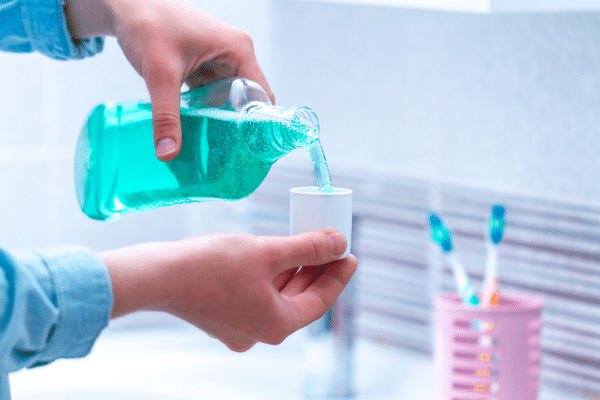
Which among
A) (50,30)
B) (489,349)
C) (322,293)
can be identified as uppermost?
(50,30)

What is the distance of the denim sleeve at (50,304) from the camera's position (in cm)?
42

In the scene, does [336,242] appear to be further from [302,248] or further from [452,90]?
[452,90]

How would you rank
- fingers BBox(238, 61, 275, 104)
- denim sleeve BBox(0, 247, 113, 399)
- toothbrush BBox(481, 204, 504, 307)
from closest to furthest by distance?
denim sleeve BBox(0, 247, 113, 399), fingers BBox(238, 61, 275, 104), toothbrush BBox(481, 204, 504, 307)

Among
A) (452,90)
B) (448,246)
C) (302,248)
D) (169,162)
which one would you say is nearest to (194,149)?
(169,162)

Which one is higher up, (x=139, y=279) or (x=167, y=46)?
(x=167, y=46)

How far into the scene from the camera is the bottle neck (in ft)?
1.69

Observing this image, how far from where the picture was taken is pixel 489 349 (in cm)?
76

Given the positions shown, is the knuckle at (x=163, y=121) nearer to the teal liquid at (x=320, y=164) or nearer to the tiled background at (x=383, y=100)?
the teal liquid at (x=320, y=164)

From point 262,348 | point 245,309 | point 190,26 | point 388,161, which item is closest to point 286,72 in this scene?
point 388,161

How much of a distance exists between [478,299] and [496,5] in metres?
0.35

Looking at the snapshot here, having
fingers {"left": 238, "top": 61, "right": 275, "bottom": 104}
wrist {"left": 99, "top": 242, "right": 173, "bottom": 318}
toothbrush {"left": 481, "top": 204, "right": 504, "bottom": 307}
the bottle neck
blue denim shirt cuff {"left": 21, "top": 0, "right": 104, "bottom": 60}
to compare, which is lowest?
toothbrush {"left": 481, "top": 204, "right": 504, "bottom": 307}

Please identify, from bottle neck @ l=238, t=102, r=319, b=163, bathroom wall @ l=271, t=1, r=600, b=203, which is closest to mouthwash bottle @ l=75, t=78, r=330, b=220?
bottle neck @ l=238, t=102, r=319, b=163

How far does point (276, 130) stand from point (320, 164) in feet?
0.14

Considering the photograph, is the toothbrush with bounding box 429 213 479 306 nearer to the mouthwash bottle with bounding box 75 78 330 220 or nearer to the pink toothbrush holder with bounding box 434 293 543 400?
the pink toothbrush holder with bounding box 434 293 543 400
